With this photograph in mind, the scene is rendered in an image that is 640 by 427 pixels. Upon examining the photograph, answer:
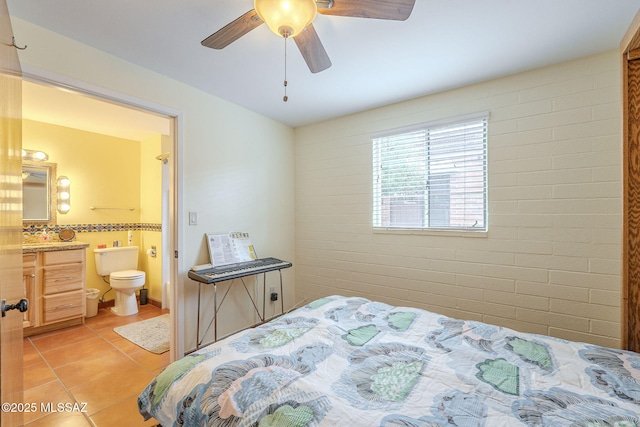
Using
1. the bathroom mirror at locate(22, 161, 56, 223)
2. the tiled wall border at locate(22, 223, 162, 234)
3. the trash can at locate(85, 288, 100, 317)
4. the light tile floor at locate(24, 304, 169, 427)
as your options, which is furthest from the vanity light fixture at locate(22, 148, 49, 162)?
the light tile floor at locate(24, 304, 169, 427)

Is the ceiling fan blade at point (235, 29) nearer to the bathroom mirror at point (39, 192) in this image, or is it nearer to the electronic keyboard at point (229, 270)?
the electronic keyboard at point (229, 270)

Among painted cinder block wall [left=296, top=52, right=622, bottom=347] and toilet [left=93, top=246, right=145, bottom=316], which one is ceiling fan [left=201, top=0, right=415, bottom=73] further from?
toilet [left=93, top=246, right=145, bottom=316]

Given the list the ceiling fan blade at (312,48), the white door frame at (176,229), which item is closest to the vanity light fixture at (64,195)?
the white door frame at (176,229)

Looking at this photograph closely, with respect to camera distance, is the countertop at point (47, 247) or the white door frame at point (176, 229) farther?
the countertop at point (47, 247)

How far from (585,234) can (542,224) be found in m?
0.25

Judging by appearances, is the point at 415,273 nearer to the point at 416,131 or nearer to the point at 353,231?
the point at 353,231

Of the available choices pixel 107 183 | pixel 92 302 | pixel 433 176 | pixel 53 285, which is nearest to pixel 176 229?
pixel 53 285

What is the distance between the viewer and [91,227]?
385cm

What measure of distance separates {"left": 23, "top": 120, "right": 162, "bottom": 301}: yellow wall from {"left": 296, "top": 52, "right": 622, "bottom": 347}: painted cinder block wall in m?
3.21

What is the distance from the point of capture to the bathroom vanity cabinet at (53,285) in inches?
114

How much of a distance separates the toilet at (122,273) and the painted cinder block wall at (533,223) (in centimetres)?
291

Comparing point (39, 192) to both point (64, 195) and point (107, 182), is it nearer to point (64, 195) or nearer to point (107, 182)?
point (64, 195)

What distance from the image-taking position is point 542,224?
2152mm

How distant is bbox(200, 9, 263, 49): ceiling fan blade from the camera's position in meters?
1.30
